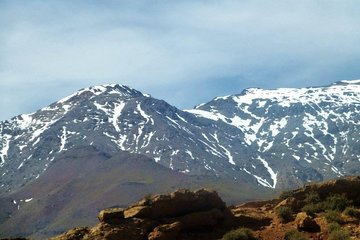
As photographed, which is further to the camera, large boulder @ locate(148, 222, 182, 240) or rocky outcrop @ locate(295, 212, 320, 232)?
rocky outcrop @ locate(295, 212, 320, 232)

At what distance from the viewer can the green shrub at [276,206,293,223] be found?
31469 millimetres

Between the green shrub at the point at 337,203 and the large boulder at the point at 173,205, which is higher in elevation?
the large boulder at the point at 173,205

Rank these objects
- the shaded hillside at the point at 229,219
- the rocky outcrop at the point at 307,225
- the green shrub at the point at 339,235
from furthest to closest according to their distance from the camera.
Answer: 1. the rocky outcrop at the point at 307,225
2. the shaded hillside at the point at 229,219
3. the green shrub at the point at 339,235

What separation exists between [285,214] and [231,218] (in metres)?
3.30

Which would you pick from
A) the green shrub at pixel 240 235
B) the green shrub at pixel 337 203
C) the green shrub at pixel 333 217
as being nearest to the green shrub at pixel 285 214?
the green shrub at pixel 333 217

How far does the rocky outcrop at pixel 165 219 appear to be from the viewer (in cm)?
2844

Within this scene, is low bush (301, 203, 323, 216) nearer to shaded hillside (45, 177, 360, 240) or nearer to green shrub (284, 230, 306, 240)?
shaded hillside (45, 177, 360, 240)

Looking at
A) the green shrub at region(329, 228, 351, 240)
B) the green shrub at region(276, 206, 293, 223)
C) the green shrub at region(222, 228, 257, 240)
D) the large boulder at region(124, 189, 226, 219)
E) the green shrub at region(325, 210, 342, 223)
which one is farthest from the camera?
the green shrub at region(276, 206, 293, 223)

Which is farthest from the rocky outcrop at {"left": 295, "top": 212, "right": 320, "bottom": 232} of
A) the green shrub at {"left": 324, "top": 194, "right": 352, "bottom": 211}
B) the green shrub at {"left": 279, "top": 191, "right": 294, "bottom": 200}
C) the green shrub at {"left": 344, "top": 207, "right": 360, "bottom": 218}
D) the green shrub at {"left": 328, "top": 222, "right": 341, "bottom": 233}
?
the green shrub at {"left": 279, "top": 191, "right": 294, "bottom": 200}

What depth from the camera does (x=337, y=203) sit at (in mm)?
32594

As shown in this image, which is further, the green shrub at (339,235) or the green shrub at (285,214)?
the green shrub at (285,214)

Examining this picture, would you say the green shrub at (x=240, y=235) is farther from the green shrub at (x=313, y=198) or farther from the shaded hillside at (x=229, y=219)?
the green shrub at (x=313, y=198)

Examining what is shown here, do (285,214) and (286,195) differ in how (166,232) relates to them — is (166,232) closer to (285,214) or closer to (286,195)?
(285,214)

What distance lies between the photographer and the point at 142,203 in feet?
103
